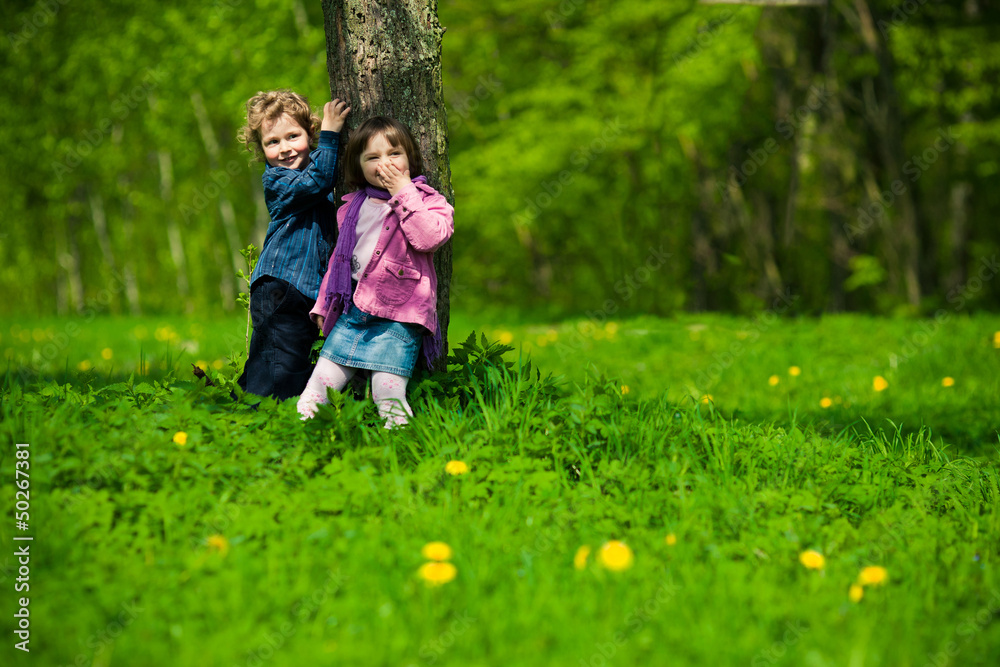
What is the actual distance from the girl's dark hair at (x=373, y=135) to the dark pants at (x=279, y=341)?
61 centimetres

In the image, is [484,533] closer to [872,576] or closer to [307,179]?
[872,576]

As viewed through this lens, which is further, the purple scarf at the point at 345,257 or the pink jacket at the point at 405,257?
the purple scarf at the point at 345,257

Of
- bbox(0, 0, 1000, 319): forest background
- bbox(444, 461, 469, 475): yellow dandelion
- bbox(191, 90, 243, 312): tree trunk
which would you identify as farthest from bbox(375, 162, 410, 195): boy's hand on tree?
bbox(191, 90, 243, 312): tree trunk

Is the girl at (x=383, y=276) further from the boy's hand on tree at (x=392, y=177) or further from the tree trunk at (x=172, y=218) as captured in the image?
the tree trunk at (x=172, y=218)

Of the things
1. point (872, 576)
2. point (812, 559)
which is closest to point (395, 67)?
point (812, 559)

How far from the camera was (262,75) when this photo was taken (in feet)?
40.4

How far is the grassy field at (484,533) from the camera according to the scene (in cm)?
198

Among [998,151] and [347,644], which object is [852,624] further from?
[998,151]

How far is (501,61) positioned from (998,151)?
733cm

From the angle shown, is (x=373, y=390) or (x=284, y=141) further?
(x=284, y=141)

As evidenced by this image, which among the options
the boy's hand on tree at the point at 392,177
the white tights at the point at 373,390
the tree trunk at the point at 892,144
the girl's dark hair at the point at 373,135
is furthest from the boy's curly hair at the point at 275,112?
the tree trunk at the point at 892,144

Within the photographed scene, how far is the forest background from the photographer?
10016 mm

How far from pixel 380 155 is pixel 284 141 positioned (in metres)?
0.56

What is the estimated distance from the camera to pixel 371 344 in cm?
312
